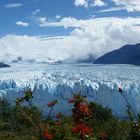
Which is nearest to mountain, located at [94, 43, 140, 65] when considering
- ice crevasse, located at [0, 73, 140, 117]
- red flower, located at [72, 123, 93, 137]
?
ice crevasse, located at [0, 73, 140, 117]

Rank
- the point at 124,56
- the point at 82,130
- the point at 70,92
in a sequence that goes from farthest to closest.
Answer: the point at 124,56 → the point at 70,92 → the point at 82,130

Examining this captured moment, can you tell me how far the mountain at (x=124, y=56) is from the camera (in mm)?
124125

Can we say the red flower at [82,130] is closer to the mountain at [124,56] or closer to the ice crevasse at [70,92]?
the ice crevasse at [70,92]

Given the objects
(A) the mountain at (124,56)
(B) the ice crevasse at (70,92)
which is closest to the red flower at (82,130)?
(B) the ice crevasse at (70,92)

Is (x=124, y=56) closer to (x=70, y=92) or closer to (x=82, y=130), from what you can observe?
(x=70, y=92)

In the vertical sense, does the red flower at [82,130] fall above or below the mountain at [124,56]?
below

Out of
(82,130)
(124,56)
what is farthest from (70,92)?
(124,56)

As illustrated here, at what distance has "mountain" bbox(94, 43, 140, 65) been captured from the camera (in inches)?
4887

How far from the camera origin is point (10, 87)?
52.3m

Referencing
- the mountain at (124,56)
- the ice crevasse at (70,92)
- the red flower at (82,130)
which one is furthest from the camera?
the mountain at (124,56)

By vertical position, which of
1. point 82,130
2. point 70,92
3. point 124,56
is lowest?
point 70,92

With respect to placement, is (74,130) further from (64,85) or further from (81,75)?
(81,75)

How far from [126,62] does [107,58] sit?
5996 mm

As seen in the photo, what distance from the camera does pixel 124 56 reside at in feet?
415
